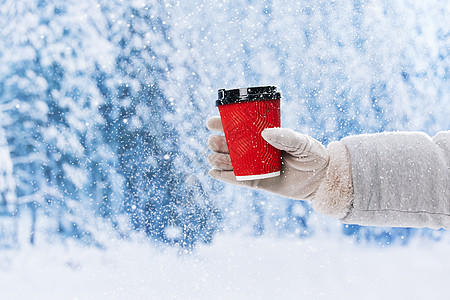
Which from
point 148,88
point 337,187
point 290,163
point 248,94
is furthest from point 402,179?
point 148,88

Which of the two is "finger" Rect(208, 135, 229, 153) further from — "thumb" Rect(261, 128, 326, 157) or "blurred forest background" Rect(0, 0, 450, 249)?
"blurred forest background" Rect(0, 0, 450, 249)

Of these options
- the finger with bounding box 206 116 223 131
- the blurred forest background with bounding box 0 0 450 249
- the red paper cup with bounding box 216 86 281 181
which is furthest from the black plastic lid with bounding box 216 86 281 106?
the blurred forest background with bounding box 0 0 450 249

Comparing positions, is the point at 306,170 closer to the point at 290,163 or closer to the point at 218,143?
the point at 290,163

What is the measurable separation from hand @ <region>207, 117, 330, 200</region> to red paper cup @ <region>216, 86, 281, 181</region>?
25mm

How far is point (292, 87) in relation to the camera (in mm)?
2350

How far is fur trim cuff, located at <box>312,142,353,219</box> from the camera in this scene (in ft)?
2.60

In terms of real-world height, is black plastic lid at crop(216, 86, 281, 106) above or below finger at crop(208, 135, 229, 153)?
above

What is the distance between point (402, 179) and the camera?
0.75 m

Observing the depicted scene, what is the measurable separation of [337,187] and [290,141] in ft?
0.45

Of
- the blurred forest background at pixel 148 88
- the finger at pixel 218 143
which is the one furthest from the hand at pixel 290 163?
the blurred forest background at pixel 148 88

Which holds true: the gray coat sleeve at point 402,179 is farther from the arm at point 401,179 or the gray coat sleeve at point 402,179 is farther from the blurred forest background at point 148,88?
the blurred forest background at point 148,88

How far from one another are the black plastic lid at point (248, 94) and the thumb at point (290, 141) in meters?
0.06

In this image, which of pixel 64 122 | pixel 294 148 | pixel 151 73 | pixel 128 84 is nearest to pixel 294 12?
pixel 151 73

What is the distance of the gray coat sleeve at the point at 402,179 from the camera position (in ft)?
2.42
